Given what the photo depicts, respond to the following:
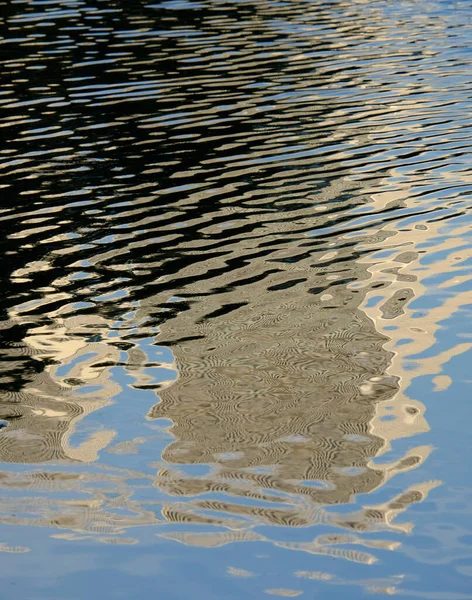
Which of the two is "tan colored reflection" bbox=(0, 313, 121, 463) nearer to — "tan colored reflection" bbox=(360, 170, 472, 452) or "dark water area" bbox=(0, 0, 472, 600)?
"dark water area" bbox=(0, 0, 472, 600)

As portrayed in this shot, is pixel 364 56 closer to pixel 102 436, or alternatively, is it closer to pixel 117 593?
pixel 102 436

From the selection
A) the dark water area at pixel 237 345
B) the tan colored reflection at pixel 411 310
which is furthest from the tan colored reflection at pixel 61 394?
the tan colored reflection at pixel 411 310

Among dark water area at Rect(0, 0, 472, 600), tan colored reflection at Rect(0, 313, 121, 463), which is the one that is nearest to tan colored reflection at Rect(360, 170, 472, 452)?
dark water area at Rect(0, 0, 472, 600)

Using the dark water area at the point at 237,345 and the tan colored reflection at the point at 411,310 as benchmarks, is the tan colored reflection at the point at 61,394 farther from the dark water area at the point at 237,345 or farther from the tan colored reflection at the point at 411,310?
the tan colored reflection at the point at 411,310

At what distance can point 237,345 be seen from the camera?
30.7 feet

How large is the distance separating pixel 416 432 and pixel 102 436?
7.49 ft

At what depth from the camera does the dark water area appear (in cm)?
644

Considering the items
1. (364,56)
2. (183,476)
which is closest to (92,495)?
(183,476)

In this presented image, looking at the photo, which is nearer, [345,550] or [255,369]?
[345,550]

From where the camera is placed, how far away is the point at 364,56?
979 inches

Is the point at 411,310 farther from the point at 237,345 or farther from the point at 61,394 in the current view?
the point at 61,394

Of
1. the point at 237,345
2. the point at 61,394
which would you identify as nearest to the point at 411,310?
the point at 237,345

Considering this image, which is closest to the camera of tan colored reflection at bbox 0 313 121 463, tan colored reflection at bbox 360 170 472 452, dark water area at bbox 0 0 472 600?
dark water area at bbox 0 0 472 600

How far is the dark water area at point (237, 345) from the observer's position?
21.1 ft
